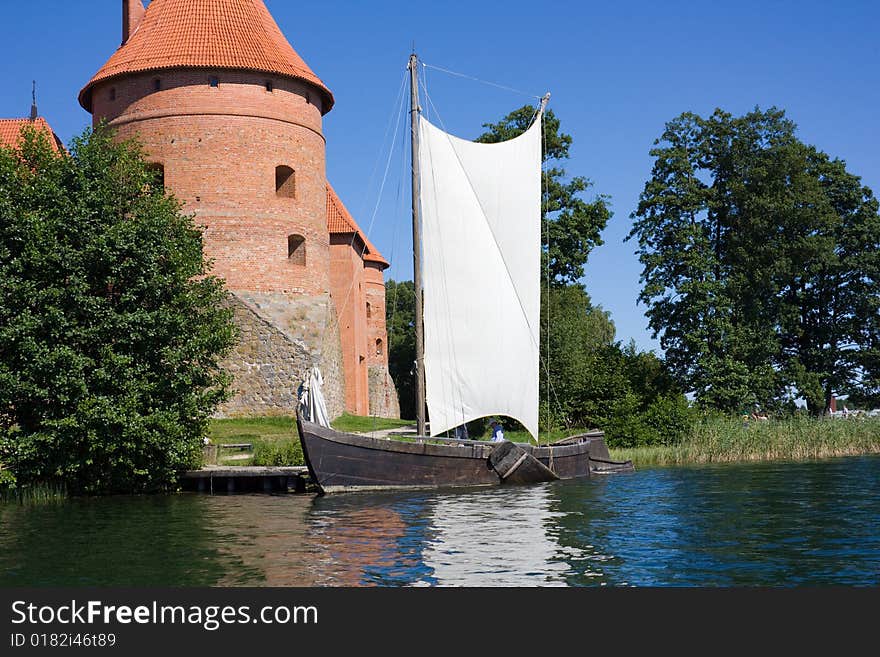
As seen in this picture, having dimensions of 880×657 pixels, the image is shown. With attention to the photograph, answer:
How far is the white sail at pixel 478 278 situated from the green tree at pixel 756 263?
16308mm

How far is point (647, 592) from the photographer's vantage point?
1146 centimetres

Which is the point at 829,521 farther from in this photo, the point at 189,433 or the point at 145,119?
the point at 145,119

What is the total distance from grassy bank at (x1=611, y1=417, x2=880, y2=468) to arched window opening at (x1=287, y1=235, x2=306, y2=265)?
45.7 feet

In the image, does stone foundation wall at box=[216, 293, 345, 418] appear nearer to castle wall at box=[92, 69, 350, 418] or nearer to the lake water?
castle wall at box=[92, 69, 350, 418]

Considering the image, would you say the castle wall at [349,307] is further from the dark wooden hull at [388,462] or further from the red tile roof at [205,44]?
the dark wooden hull at [388,462]

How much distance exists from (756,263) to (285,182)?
2051cm

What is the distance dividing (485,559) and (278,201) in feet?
81.7

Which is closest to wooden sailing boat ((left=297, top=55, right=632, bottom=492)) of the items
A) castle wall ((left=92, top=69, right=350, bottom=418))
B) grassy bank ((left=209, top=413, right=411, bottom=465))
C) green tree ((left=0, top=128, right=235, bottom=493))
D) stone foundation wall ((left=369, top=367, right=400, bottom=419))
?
green tree ((left=0, top=128, right=235, bottom=493))

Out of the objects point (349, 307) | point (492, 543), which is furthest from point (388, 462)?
point (349, 307)

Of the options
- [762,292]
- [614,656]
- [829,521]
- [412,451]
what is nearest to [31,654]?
[614,656]

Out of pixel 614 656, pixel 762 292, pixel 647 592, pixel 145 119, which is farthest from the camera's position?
pixel 762 292

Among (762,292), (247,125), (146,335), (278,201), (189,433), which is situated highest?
(247,125)

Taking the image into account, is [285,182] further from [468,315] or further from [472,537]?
[472,537]

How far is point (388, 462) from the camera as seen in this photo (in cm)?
2389
